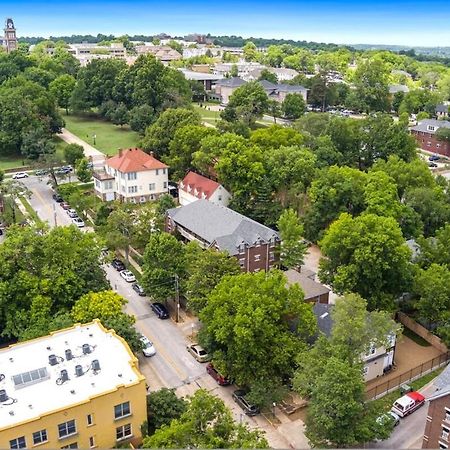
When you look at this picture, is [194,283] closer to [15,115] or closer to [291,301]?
[291,301]

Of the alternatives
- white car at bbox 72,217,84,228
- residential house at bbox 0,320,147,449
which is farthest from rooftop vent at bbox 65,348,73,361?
white car at bbox 72,217,84,228

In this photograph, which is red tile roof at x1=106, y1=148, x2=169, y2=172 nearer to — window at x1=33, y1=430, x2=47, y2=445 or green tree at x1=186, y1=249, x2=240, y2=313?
green tree at x1=186, y1=249, x2=240, y2=313

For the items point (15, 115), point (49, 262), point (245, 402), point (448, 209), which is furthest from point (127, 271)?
point (15, 115)

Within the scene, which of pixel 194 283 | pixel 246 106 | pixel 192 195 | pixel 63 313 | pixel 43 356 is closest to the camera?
pixel 43 356

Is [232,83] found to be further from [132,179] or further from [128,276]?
[128,276]

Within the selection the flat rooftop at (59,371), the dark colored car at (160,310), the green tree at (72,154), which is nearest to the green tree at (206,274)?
the dark colored car at (160,310)

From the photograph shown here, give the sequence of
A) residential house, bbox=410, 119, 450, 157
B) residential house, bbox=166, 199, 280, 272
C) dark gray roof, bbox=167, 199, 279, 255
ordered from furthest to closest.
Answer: residential house, bbox=410, 119, 450, 157
dark gray roof, bbox=167, 199, 279, 255
residential house, bbox=166, 199, 280, 272

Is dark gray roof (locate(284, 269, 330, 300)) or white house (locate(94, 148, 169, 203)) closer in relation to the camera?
dark gray roof (locate(284, 269, 330, 300))

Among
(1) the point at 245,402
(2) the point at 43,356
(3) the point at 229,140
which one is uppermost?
(3) the point at 229,140
